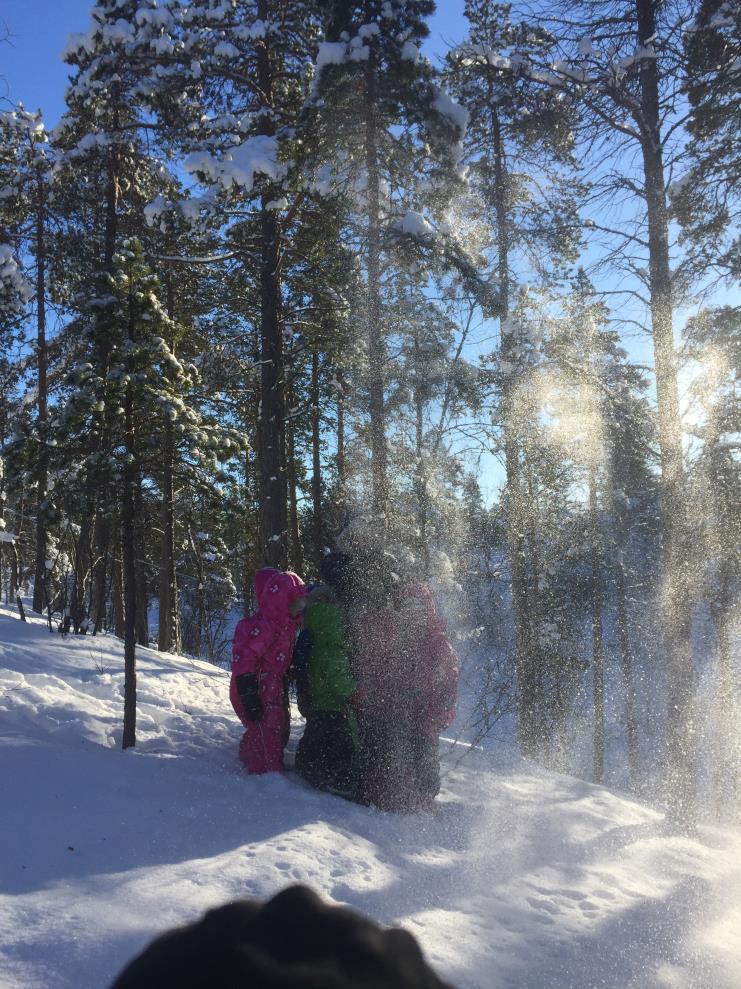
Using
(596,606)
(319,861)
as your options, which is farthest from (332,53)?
(596,606)

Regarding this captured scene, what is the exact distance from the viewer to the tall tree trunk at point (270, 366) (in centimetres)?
1036

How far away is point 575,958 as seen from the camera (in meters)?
3.47

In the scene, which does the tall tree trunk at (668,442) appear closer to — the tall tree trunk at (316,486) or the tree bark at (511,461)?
the tree bark at (511,461)

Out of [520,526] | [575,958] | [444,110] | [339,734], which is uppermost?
[444,110]

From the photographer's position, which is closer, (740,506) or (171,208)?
(171,208)

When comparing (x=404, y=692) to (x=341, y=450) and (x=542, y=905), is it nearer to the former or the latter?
(x=542, y=905)

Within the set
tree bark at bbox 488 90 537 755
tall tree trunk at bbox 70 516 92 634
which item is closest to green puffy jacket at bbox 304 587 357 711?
tall tree trunk at bbox 70 516 92 634

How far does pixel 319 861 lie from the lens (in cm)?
408

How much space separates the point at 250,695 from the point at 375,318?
705cm

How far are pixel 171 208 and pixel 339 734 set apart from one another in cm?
763

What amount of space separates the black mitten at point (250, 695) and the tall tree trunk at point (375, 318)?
471 cm

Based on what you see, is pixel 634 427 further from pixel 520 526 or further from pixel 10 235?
pixel 10 235

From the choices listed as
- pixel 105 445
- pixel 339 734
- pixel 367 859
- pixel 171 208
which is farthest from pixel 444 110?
pixel 367 859

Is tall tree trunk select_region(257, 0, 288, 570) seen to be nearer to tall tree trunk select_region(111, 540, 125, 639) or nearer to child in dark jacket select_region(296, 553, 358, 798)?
child in dark jacket select_region(296, 553, 358, 798)
